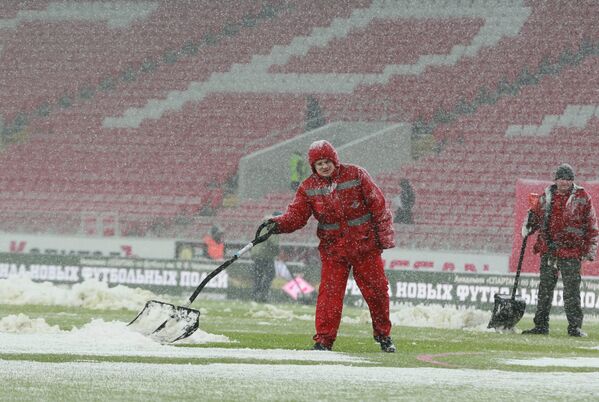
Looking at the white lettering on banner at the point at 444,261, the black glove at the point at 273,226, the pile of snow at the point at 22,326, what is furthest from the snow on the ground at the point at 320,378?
the white lettering on banner at the point at 444,261

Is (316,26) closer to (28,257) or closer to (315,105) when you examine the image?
(315,105)

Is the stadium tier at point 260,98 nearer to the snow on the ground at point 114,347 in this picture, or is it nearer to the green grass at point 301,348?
the green grass at point 301,348

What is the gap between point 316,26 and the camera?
133 ft

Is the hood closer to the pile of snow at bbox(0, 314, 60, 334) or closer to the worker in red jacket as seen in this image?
the worker in red jacket

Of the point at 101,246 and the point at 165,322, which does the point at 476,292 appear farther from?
the point at 165,322

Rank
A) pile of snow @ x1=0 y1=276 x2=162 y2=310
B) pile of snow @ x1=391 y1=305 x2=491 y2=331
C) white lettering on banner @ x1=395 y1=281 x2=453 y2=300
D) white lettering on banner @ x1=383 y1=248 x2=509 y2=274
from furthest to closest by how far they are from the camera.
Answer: white lettering on banner @ x1=383 y1=248 x2=509 y2=274 < white lettering on banner @ x1=395 y1=281 x2=453 y2=300 < pile of snow @ x1=0 y1=276 x2=162 y2=310 < pile of snow @ x1=391 y1=305 x2=491 y2=331

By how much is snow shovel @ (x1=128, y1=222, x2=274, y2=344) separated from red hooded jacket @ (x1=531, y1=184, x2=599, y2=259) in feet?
15.2

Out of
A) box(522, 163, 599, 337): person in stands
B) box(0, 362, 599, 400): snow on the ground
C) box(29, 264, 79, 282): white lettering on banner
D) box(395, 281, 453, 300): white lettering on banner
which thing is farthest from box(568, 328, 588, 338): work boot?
box(29, 264, 79, 282): white lettering on banner

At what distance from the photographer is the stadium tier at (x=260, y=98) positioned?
31859 mm

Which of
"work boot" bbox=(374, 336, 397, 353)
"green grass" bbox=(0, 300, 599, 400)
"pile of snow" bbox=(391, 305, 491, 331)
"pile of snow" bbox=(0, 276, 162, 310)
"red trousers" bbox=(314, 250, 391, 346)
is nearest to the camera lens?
"green grass" bbox=(0, 300, 599, 400)

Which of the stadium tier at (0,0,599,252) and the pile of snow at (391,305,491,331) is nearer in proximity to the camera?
the pile of snow at (391,305,491,331)

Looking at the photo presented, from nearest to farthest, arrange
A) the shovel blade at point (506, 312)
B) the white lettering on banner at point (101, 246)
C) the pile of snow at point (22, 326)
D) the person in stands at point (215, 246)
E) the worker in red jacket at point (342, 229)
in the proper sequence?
the worker in red jacket at point (342, 229)
the pile of snow at point (22, 326)
the shovel blade at point (506, 312)
the person in stands at point (215, 246)
the white lettering on banner at point (101, 246)

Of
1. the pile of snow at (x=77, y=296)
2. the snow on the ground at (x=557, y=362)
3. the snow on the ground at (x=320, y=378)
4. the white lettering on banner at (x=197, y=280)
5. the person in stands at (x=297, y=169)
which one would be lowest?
the snow on the ground at (x=320, y=378)

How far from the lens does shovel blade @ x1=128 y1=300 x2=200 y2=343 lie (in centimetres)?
1119
